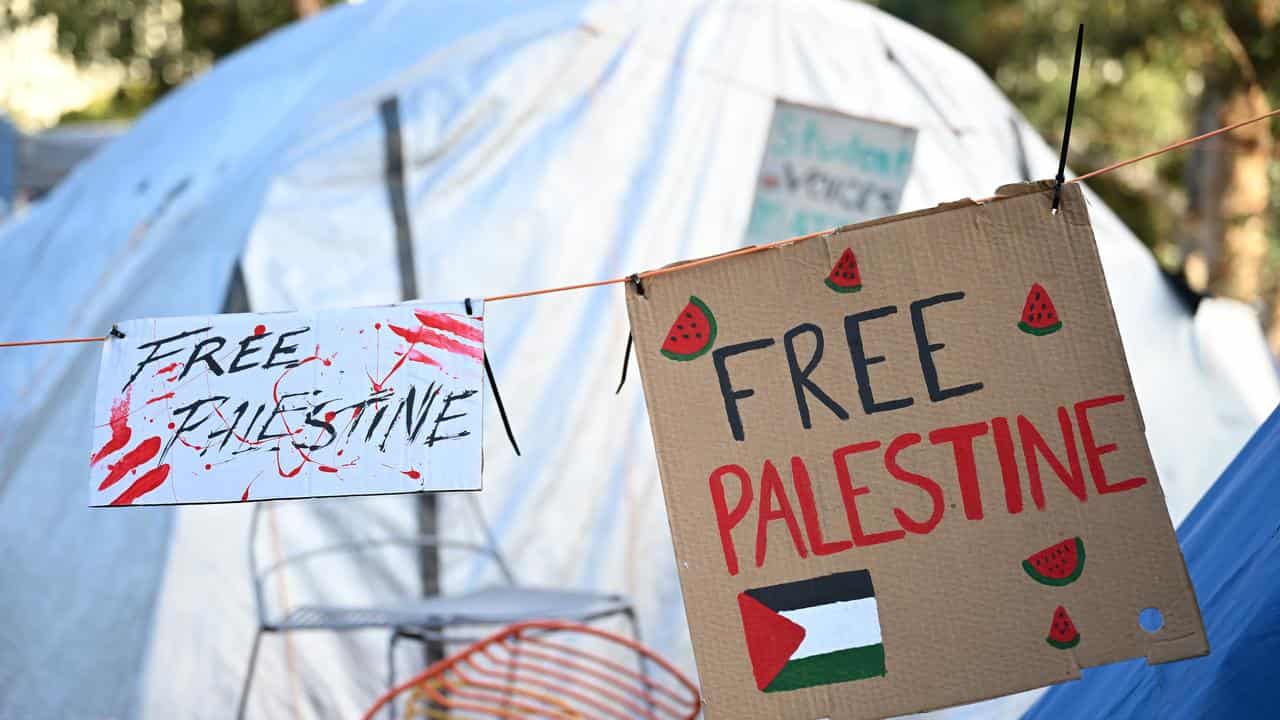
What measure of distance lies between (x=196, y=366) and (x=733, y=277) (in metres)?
0.68

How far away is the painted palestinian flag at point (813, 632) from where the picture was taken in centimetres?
143

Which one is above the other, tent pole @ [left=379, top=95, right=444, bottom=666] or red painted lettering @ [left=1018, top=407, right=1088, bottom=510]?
tent pole @ [left=379, top=95, right=444, bottom=666]

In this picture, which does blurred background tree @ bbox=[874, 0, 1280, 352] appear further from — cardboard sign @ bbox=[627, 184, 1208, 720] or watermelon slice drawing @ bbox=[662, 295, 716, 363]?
watermelon slice drawing @ bbox=[662, 295, 716, 363]

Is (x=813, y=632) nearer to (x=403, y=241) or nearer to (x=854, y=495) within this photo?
(x=854, y=495)

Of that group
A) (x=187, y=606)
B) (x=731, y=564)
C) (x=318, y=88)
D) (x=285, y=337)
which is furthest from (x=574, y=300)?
(x=731, y=564)

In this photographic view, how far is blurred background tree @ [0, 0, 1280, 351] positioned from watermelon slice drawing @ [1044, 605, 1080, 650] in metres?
4.66

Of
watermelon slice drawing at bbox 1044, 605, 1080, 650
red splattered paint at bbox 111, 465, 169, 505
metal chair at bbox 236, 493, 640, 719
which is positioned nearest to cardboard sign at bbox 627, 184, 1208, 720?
watermelon slice drawing at bbox 1044, 605, 1080, 650

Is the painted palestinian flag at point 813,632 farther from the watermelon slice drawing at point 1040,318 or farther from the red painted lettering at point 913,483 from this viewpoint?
the watermelon slice drawing at point 1040,318

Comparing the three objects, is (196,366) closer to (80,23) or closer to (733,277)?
(733,277)

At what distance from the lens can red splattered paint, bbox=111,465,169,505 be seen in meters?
1.59

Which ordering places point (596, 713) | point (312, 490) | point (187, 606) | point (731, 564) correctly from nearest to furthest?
point (731, 564) < point (312, 490) < point (187, 606) < point (596, 713)

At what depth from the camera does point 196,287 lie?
2936mm

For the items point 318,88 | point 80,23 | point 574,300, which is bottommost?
point 574,300

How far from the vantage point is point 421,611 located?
2602 millimetres
